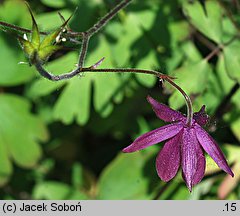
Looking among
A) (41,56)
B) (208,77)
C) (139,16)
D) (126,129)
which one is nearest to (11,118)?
(126,129)

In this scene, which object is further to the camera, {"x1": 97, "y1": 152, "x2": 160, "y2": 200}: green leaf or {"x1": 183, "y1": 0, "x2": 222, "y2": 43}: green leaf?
{"x1": 97, "y1": 152, "x2": 160, "y2": 200}: green leaf

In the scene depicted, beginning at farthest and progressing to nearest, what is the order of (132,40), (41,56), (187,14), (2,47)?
(2,47) < (132,40) < (187,14) < (41,56)

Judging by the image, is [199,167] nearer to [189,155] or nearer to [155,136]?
[189,155]

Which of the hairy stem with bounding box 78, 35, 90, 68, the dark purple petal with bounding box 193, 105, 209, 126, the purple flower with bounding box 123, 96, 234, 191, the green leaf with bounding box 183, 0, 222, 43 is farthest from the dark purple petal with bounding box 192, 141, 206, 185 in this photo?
the green leaf with bounding box 183, 0, 222, 43

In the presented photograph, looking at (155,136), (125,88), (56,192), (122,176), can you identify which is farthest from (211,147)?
(56,192)

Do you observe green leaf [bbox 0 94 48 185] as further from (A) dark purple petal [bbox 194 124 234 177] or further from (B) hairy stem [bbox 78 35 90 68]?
(A) dark purple petal [bbox 194 124 234 177]

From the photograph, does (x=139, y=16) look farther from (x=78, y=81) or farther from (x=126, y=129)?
(x=126, y=129)

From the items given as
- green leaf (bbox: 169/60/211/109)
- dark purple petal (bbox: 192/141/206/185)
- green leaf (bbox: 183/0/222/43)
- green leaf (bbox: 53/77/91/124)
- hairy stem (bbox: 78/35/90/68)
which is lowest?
dark purple petal (bbox: 192/141/206/185)

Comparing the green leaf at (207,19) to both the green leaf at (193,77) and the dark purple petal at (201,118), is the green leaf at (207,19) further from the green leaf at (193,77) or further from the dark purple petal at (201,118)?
the dark purple petal at (201,118)
